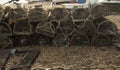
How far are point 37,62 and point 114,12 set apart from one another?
1128cm

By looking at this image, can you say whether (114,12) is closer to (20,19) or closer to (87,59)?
(20,19)

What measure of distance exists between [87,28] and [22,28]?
2.35 m

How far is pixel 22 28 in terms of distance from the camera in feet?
41.0

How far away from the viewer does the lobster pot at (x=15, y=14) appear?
12.3 metres

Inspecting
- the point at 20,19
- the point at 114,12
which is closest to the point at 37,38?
the point at 20,19

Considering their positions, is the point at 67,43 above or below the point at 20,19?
below

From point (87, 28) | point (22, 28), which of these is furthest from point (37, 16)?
point (87, 28)

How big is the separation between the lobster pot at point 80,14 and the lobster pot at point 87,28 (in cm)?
21

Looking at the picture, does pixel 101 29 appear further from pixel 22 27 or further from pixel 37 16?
pixel 22 27

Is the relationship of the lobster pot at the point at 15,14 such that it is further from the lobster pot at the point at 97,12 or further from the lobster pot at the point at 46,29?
the lobster pot at the point at 97,12

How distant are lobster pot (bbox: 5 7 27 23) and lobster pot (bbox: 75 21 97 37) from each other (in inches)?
77.6

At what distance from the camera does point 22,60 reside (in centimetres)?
1015

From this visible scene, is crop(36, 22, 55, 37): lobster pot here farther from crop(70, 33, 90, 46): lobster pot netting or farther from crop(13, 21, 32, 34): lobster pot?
crop(70, 33, 90, 46): lobster pot netting

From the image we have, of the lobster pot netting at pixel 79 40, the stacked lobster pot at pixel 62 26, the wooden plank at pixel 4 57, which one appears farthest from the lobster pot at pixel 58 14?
the wooden plank at pixel 4 57
